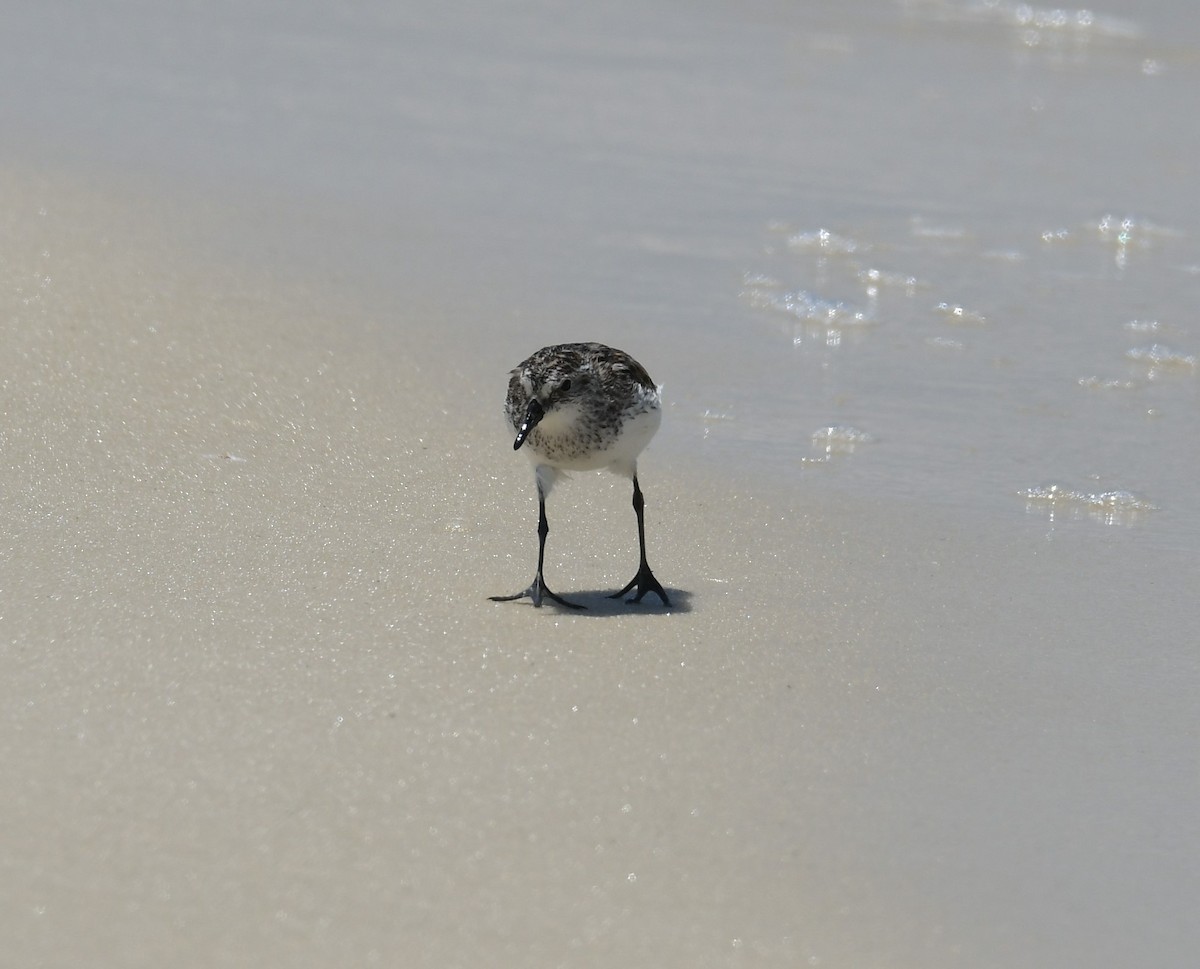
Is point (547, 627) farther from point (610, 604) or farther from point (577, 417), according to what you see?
point (577, 417)

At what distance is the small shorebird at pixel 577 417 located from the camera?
197 inches

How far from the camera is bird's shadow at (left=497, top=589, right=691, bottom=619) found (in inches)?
197

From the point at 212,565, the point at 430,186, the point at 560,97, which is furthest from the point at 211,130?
the point at 212,565

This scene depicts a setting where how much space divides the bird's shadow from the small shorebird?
2 centimetres

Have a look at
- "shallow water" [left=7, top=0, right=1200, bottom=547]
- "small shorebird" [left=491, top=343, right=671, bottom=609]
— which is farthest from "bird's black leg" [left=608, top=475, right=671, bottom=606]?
"shallow water" [left=7, top=0, right=1200, bottom=547]

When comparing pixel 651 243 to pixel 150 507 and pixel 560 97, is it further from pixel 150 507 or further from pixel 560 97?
pixel 150 507

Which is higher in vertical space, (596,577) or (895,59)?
(895,59)

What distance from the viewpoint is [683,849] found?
12.2ft

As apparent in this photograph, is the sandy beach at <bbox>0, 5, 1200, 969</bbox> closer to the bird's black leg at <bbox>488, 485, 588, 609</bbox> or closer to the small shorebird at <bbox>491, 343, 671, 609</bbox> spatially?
the bird's black leg at <bbox>488, 485, 588, 609</bbox>

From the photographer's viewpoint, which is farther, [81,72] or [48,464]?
[81,72]

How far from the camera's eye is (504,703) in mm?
4305

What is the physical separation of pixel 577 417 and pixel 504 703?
1.07 meters

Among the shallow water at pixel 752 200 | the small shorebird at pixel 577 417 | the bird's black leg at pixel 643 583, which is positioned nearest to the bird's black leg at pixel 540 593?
the small shorebird at pixel 577 417

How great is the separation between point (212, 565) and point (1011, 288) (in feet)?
15.3
